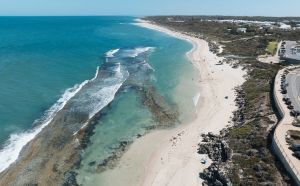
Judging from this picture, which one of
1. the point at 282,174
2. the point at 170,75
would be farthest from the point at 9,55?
the point at 282,174

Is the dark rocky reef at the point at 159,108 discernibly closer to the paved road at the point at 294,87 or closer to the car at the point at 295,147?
the paved road at the point at 294,87

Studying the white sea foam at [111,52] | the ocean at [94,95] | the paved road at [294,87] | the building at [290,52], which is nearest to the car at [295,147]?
the paved road at [294,87]

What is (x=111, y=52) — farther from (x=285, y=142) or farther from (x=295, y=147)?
(x=295, y=147)

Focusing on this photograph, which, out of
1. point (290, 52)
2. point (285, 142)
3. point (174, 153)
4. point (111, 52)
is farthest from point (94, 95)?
point (290, 52)

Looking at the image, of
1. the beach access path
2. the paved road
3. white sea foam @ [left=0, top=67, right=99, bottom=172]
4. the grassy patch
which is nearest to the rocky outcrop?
the beach access path

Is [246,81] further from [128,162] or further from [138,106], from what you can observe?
[128,162]
